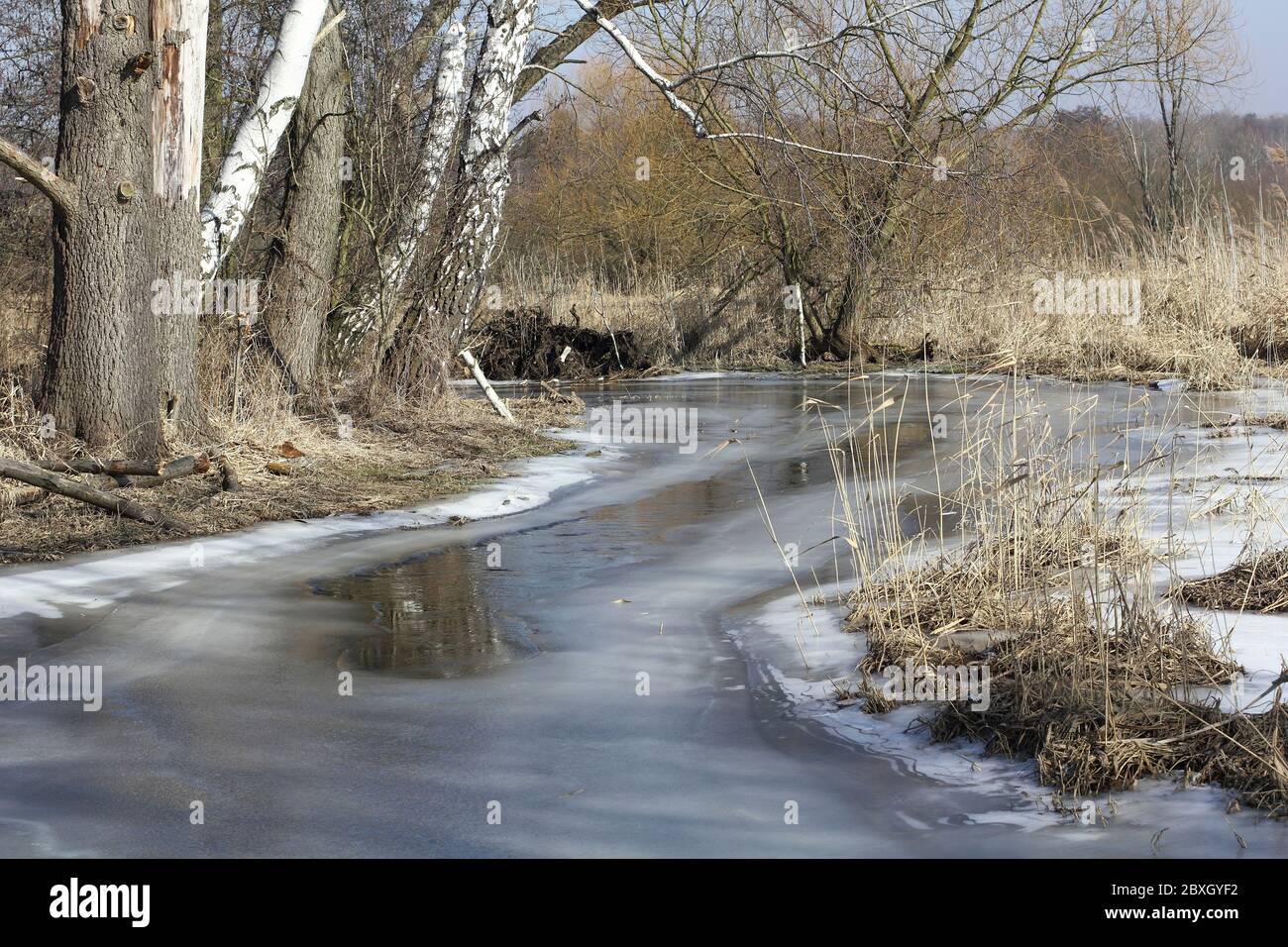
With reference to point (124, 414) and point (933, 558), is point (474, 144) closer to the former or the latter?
point (124, 414)

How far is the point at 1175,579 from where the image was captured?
166 inches

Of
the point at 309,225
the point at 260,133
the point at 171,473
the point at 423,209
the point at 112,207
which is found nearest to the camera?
the point at 171,473

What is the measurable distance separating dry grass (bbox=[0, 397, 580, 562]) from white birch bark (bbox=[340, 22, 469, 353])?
34.9 inches

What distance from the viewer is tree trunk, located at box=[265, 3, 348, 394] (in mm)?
10000

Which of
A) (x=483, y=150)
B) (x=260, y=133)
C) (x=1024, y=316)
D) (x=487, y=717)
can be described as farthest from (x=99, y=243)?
(x=1024, y=316)

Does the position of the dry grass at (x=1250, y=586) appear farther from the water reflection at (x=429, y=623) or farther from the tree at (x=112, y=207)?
the tree at (x=112, y=207)

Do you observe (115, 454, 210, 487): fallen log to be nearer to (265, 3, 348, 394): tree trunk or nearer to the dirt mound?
(265, 3, 348, 394): tree trunk

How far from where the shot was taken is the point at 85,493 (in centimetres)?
639

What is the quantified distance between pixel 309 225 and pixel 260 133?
3.81 feet

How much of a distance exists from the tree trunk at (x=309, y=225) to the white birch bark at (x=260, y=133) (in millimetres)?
847

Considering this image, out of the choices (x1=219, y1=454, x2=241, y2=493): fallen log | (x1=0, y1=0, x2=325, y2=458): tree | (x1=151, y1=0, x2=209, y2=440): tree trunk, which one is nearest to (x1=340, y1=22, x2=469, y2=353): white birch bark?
(x1=151, y1=0, x2=209, y2=440): tree trunk

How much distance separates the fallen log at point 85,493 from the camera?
20.2 ft

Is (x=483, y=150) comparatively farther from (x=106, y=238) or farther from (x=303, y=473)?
(x=106, y=238)

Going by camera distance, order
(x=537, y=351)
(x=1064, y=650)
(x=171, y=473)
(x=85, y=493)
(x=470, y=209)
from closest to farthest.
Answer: (x=1064, y=650) → (x=85, y=493) → (x=171, y=473) → (x=470, y=209) → (x=537, y=351)
